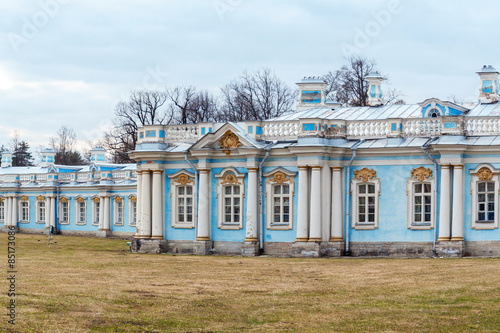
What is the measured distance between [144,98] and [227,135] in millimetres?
33884

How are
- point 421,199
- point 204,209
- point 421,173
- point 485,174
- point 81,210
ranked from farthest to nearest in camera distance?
point 81,210 → point 204,209 → point 421,199 → point 421,173 → point 485,174

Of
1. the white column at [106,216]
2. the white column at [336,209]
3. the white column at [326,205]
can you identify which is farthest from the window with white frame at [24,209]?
the white column at [336,209]

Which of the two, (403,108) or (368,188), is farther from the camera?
(403,108)

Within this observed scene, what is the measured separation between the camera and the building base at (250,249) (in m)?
27.1

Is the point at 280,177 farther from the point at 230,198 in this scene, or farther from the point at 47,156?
the point at 47,156

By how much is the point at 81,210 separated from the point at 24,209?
527 centimetres

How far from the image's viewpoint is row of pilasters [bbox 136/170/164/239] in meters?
28.9

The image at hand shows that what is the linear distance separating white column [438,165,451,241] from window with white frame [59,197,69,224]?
2832cm

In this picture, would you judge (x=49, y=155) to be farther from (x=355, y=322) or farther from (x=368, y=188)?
(x=355, y=322)

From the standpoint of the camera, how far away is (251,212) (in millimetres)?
27250

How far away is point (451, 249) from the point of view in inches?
983

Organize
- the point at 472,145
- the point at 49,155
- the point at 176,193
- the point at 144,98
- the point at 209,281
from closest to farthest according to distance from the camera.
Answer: the point at 209,281, the point at 472,145, the point at 176,193, the point at 49,155, the point at 144,98

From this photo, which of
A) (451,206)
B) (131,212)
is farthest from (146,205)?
(131,212)

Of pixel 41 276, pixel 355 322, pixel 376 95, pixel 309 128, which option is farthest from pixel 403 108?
pixel 355 322
